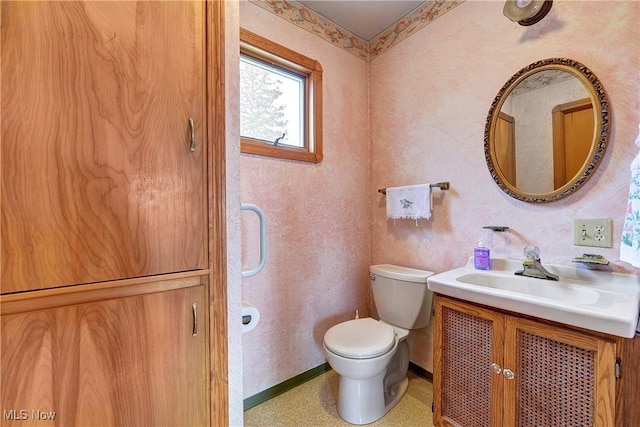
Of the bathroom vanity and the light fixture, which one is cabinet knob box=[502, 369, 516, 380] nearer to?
the bathroom vanity

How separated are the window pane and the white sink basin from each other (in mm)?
1283

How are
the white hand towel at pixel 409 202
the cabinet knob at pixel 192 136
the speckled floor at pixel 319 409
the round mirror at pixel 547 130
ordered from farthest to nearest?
1. the white hand towel at pixel 409 202
2. the speckled floor at pixel 319 409
3. the round mirror at pixel 547 130
4. the cabinet knob at pixel 192 136

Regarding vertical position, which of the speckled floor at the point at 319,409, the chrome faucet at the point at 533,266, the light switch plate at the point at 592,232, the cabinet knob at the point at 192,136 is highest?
the cabinet knob at the point at 192,136

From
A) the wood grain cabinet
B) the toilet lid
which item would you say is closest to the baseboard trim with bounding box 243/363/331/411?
the toilet lid

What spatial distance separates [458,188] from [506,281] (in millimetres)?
581

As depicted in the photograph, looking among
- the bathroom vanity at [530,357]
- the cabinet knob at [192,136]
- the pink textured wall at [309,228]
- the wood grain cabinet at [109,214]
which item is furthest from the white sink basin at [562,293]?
the cabinet knob at [192,136]

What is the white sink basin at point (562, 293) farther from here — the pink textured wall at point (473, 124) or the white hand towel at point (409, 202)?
the white hand towel at point (409, 202)

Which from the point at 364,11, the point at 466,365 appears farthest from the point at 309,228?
the point at 364,11

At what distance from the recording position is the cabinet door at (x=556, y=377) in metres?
0.88

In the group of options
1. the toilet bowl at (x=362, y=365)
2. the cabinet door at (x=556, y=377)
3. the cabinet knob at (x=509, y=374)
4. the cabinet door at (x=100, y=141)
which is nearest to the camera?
the cabinet door at (x=100, y=141)

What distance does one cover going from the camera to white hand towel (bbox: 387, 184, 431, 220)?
173 centimetres

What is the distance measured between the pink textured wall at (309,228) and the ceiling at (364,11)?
6.8 inches

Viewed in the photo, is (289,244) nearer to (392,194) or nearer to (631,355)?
(392,194)

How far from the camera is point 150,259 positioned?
2.36 feet
